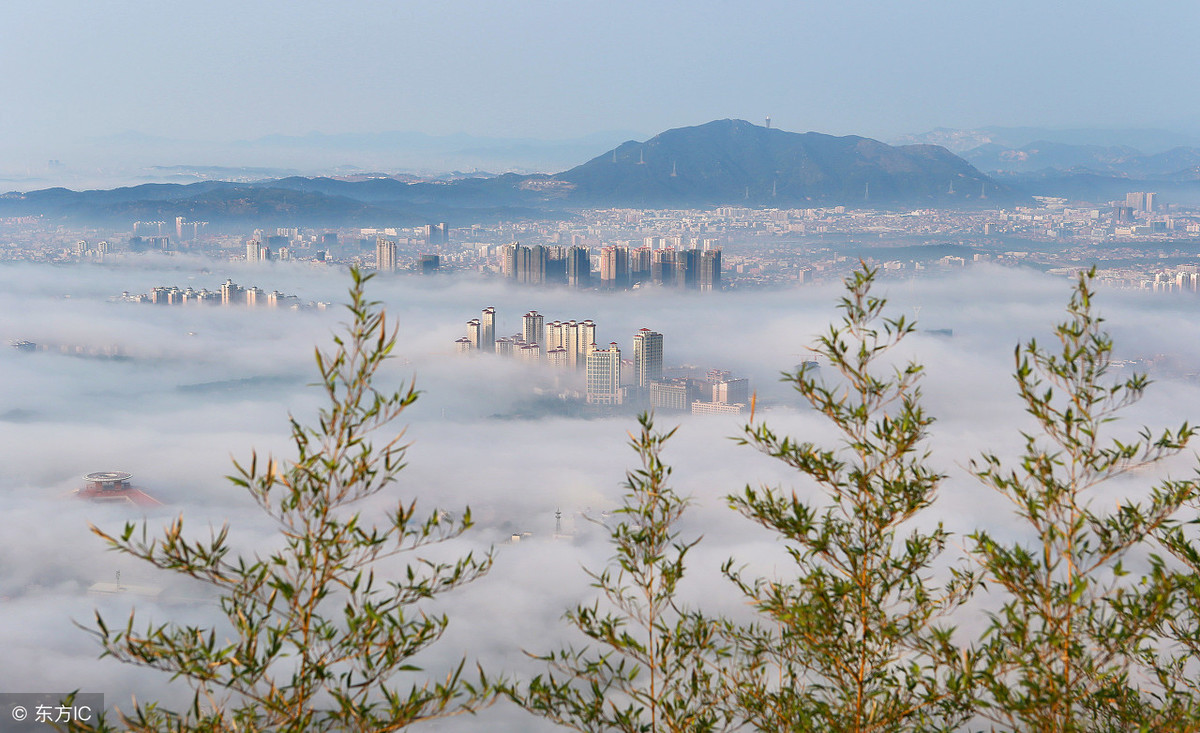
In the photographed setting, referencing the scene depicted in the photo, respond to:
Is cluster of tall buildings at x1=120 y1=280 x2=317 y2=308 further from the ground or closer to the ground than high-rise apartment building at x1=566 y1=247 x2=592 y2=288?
closer to the ground

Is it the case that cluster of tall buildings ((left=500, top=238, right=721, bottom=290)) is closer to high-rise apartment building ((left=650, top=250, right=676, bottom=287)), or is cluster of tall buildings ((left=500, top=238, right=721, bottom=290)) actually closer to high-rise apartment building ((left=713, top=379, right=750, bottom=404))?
high-rise apartment building ((left=650, top=250, right=676, bottom=287))

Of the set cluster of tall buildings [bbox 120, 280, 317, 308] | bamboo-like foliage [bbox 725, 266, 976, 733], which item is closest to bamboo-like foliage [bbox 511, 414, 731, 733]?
bamboo-like foliage [bbox 725, 266, 976, 733]

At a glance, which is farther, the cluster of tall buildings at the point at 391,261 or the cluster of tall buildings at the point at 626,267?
the cluster of tall buildings at the point at 391,261

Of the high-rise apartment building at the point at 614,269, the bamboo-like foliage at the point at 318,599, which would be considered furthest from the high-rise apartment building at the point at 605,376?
the bamboo-like foliage at the point at 318,599

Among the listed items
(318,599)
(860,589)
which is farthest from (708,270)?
(318,599)

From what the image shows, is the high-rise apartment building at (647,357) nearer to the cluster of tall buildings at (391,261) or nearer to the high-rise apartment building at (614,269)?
the high-rise apartment building at (614,269)

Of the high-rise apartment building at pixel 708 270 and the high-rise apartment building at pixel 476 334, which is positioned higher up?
Answer: the high-rise apartment building at pixel 708 270

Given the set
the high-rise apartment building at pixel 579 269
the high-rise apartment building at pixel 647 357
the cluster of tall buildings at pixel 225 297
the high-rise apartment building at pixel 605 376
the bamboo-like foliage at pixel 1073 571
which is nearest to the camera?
the bamboo-like foliage at pixel 1073 571
